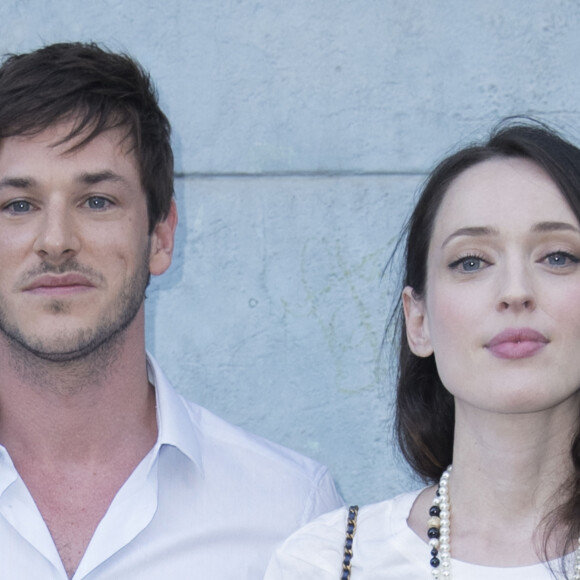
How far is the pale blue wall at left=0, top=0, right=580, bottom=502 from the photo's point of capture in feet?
12.5

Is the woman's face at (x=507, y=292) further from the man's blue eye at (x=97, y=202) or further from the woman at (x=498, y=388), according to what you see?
the man's blue eye at (x=97, y=202)

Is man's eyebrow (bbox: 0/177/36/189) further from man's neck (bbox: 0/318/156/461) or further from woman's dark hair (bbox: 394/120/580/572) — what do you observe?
woman's dark hair (bbox: 394/120/580/572)

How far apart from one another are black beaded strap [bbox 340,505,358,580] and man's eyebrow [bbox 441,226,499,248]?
0.58 m

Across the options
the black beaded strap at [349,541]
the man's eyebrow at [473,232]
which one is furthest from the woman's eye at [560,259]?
the black beaded strap at [349,541]

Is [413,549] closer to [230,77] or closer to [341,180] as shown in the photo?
[341,180]

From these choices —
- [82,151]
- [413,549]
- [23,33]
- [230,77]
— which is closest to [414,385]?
[413,549]

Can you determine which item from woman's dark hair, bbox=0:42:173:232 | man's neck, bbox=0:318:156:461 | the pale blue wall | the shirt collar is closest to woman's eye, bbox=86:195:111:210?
woman's dark hair, bbox=0:42:173:232

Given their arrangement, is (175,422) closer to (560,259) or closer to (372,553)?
(372,553)

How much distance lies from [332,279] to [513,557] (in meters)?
1.64

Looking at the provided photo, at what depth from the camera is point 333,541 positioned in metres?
2.47

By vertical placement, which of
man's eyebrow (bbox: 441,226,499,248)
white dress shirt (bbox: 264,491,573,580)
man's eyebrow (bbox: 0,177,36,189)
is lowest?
white dress shirt (bbox: 264,491,573,580)

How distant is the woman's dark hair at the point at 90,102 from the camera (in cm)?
290

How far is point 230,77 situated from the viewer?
3.84 meters

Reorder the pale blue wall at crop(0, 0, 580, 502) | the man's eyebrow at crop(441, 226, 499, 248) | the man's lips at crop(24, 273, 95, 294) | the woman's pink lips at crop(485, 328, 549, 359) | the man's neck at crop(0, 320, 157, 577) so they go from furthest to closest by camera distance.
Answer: the pale blue wall at crop(0, 0, 580, 502) < the man's neck at crop(0, 320, 157, 577) < the man's lips at crop(24, 273, 95, 294) < the man's eyebrow at crop(441, 226, 499, 248) < the woman's pink lips at crop(485, 328, 549, 359)
